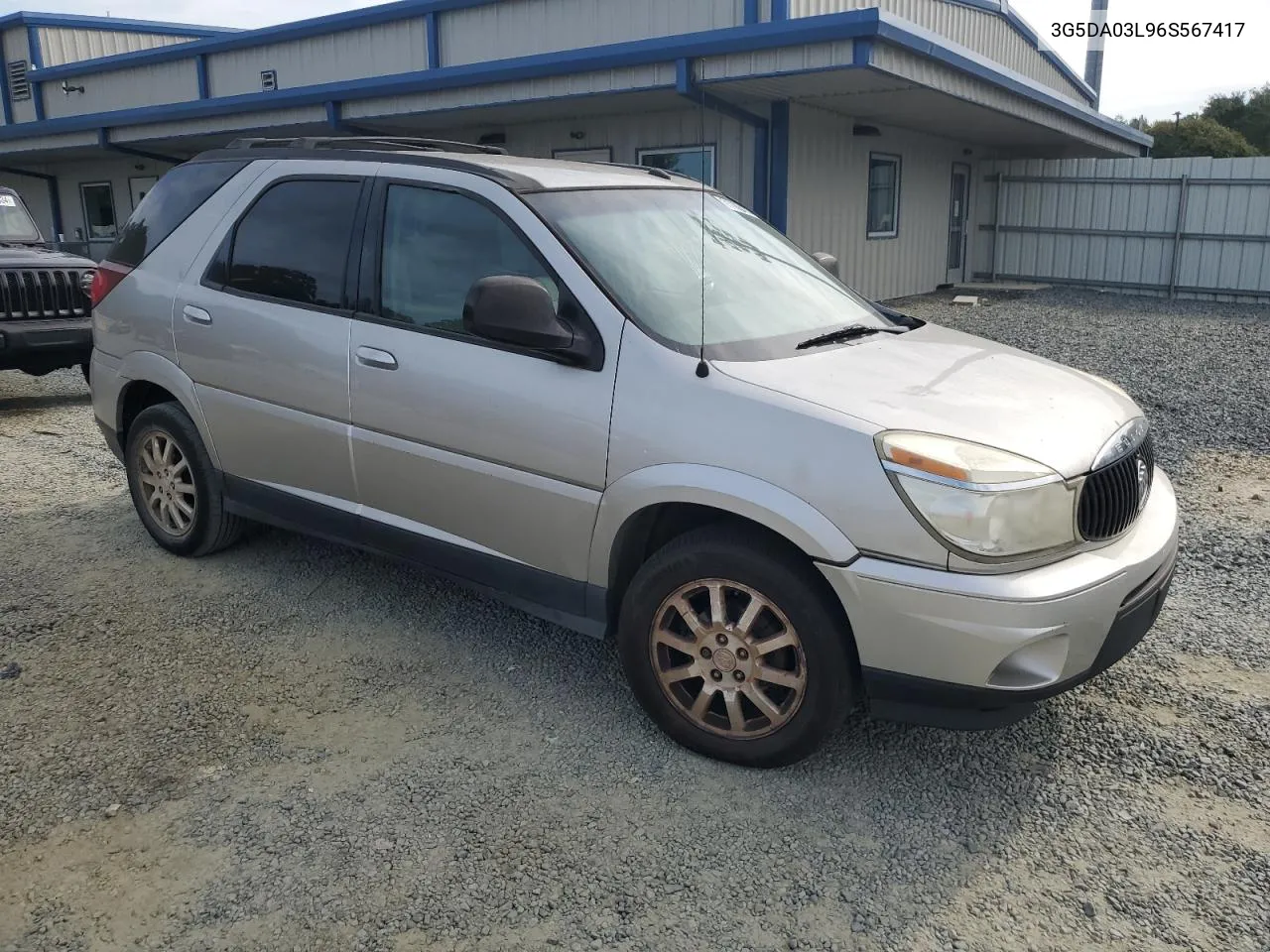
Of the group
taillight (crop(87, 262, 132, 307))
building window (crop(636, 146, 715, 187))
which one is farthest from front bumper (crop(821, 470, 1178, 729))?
building window (crop(636, 146, 715, 187))

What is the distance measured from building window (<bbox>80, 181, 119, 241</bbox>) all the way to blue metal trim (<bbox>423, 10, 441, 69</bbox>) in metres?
11.4

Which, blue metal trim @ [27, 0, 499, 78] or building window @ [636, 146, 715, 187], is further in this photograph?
blue metal trim @ [27, 0, 499, 78]

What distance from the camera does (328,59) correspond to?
16.8m

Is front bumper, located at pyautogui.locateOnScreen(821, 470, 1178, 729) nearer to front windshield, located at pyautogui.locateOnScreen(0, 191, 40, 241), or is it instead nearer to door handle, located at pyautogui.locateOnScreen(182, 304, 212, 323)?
door handle, located at pyautogui.locateOnScreen(182, 304, 212, 323)

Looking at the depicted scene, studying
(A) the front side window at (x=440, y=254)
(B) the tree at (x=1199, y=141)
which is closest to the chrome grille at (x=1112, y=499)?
(A) the front side window at (x=440, y=254)

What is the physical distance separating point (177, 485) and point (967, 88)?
10.8 m

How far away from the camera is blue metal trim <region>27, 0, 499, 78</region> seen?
15.1 metres

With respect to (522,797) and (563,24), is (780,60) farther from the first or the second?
(522,797)

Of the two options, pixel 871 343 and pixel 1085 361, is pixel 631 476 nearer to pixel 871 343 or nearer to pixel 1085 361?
pixel 871 343

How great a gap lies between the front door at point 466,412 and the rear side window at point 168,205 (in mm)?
1182

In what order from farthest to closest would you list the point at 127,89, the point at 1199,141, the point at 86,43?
the point at 1199,141 < the point at 86,43 < the point at 127,89

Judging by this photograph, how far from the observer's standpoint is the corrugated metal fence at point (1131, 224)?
17.1m

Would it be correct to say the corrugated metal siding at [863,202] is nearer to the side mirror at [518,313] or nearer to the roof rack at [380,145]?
the roof rack at [380,145]

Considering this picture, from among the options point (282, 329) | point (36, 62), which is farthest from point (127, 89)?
point (282, 329)
